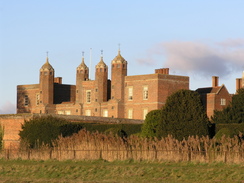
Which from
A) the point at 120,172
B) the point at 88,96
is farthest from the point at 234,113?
the point at 120,172

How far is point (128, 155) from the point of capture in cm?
3169

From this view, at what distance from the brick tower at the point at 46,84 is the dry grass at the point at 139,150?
4581 cm

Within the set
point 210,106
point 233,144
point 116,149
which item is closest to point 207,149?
point 233,144

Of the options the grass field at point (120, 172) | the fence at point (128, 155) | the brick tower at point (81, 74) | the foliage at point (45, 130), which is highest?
the brick tower at point (81, 74)

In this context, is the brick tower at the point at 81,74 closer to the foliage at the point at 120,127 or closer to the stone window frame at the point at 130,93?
the stone window frame at the point at 130,93

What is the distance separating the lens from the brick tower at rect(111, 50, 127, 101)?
2911 inches

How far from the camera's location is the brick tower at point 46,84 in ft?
266

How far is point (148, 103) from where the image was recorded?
235 ft

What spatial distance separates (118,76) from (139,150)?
42769 mm

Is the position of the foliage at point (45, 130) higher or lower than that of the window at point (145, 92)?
lower

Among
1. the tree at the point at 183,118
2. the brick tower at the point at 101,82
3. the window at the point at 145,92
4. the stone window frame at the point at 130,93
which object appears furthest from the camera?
the brick tower at the point at 101,82

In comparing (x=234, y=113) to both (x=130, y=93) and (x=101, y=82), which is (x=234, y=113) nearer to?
(x=130, y=93)

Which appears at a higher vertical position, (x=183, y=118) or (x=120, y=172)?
(x=183, y=118)

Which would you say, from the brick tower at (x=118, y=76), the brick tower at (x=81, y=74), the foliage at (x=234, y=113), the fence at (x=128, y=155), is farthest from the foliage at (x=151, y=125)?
the brick tower at (x=81, y=74)
